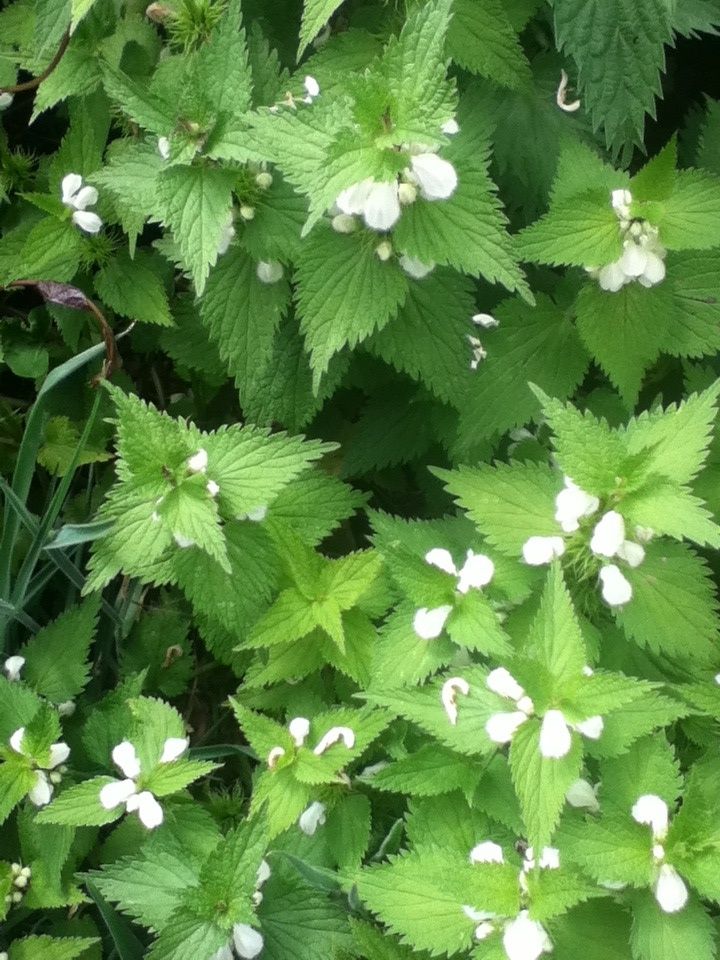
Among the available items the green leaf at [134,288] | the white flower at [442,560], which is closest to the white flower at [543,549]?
the white flower at [442,560]

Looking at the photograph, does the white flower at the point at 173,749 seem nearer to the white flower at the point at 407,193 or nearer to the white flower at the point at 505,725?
the white flower at the point at 505,725

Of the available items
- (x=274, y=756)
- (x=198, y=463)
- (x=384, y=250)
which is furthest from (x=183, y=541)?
(x=384, y=250)

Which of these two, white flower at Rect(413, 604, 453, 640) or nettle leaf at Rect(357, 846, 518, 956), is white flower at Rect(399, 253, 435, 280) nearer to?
white flower at Rect(413, 604, 453, 640)

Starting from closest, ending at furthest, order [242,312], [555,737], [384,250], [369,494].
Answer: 1. [555,737]
2. [384,250]
3. [242,312]
4. [369,494]

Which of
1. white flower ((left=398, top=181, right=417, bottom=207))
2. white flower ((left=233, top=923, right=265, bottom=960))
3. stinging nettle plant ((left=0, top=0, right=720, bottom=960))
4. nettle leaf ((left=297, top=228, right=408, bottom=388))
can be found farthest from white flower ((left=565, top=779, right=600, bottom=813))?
white flower ((left=398, top=181, right=417, bottom=207))

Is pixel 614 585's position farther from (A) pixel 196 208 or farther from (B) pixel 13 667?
(B) pixel 13 667
